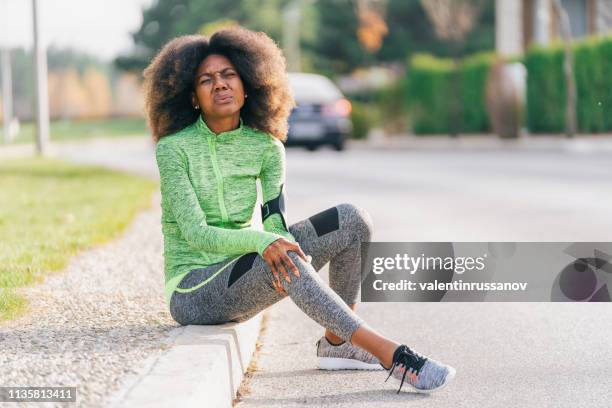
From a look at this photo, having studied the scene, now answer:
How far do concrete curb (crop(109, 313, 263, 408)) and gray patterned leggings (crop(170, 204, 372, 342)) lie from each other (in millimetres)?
93

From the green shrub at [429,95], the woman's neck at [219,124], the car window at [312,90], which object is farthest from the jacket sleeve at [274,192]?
the green shrub at [429,95]

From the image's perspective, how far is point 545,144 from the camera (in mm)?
24500

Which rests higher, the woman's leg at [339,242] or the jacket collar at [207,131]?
the jacket collar at [207,131]

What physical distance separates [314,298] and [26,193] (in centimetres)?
935

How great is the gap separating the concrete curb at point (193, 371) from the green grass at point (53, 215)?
1074 millimetres

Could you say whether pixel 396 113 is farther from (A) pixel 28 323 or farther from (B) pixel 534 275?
(A) pixel 28 323

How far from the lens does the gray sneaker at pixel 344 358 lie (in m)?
4.82

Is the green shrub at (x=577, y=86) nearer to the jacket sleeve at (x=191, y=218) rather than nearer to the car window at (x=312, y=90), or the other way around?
the car window at (x=312, y=90)

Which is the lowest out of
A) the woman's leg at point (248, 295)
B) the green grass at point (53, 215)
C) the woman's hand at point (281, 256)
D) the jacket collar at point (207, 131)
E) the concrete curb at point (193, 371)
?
the green grass at point (53, 215)

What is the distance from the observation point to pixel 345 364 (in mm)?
4879

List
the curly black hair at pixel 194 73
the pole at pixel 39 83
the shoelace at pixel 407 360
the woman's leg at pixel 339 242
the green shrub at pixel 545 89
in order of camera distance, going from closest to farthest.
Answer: the shoelace at pixel 407 360 < the woman's leg at pixel 339 242 < the curly black hair at pixel 194 73 < the pole at pixel 39 83 < the green shrub at pixel 545 89

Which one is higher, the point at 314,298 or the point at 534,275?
the point at 314,298

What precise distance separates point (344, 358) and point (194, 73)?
1.43m

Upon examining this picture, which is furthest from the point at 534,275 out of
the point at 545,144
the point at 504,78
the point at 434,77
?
the point at 434,77
